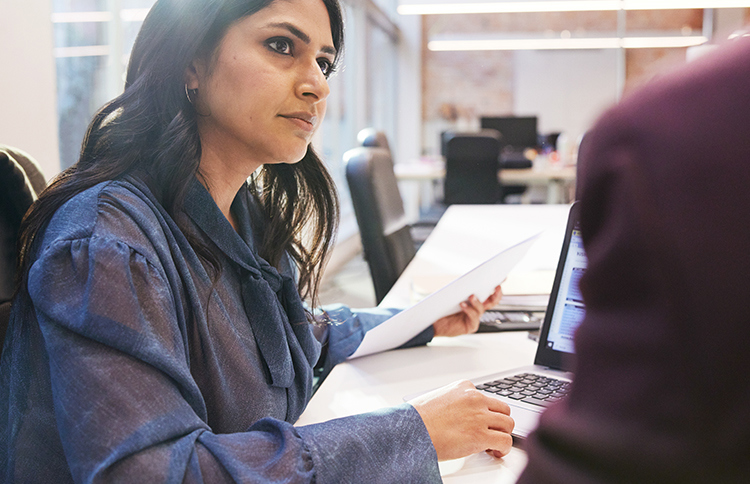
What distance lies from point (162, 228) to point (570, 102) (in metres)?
8.53

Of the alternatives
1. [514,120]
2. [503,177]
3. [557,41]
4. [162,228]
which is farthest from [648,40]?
[162,228]

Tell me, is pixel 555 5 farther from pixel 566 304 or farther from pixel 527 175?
pixel 566 304

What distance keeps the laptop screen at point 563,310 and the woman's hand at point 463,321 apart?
0.20m

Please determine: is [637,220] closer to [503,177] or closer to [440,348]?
[440,348]

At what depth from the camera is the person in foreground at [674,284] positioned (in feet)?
0.85

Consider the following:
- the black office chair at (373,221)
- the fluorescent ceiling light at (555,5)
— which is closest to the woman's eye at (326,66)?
the black office chair at (373,221)

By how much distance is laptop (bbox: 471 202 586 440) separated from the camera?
87cm

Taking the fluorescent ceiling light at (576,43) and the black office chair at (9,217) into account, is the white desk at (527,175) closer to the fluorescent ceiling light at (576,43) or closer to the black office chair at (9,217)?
the fluorescent ceiling light at (576,43)

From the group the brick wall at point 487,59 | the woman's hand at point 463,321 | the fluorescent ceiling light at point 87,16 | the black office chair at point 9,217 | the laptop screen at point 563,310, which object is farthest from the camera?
the brick wall at point 487,59

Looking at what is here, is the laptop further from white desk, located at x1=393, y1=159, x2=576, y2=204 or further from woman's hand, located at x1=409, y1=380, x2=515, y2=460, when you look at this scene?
white desk, located at x1=393, y1=159, x2=576, y2=204

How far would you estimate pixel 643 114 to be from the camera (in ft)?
0.91

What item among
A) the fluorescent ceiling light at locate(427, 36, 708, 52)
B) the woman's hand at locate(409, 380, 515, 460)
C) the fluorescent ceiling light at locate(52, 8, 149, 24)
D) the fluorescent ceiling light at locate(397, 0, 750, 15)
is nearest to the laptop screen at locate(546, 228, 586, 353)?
the woman's hand at locate(409, 380, 515, 460)

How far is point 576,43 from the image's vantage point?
26.5ft

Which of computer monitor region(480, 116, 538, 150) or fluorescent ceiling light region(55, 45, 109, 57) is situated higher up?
fluorescent ceiling light region(55, 45, 109, 57)
